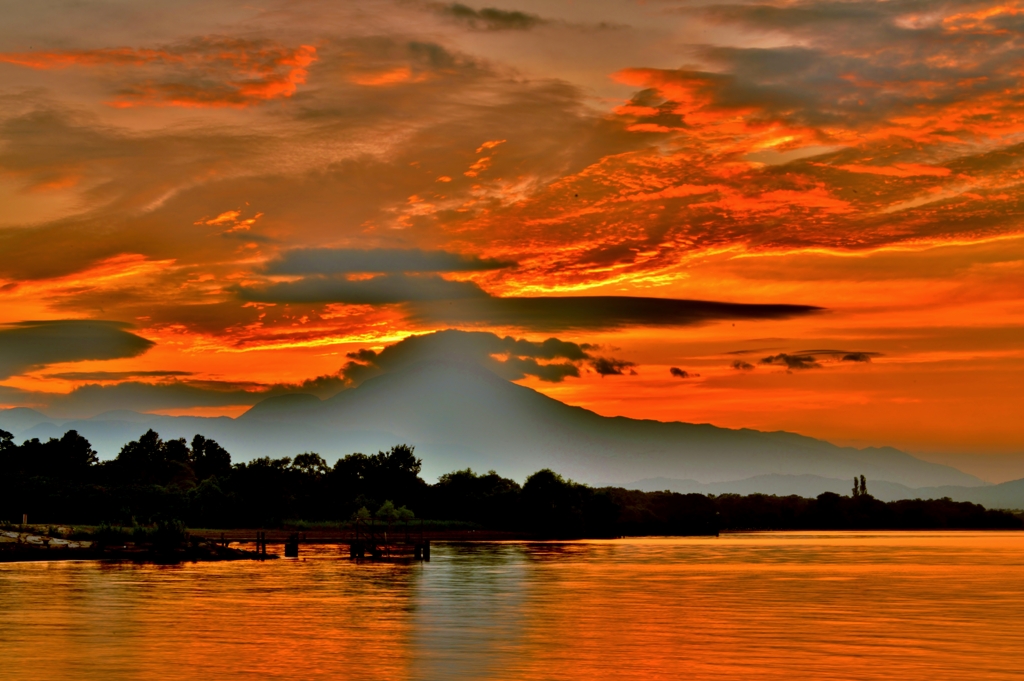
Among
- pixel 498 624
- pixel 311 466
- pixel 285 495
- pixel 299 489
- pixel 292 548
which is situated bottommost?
pixel 498 624

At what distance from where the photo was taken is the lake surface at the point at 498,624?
3553 cm

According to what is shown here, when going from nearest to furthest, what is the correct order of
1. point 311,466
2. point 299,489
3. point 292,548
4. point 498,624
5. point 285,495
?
point 498,624 < point 292,548 < point 285,495 < point 299,489 < point 311,466

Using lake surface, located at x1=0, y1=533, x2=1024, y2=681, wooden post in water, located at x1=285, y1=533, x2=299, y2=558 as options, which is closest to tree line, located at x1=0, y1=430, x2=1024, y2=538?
wooden post in water, located at x1=285, y1=533, x2=299, y2=558

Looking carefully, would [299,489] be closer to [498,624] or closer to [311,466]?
[311,466]

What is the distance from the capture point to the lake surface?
35.5 m

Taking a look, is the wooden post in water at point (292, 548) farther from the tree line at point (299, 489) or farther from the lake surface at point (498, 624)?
the tree line at point (299, 489)

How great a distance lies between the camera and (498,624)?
48.2m

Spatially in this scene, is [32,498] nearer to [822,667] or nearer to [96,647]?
[96,647]

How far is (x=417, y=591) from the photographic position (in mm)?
64688

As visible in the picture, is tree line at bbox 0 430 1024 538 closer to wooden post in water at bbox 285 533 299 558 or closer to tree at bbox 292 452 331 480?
tree at bbox 292 452 331 480

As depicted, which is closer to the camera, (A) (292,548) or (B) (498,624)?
(B) (498,624)

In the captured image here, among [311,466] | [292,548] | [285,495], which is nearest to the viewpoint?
[292,548]

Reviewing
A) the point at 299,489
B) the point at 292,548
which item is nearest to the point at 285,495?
the point at 299,489

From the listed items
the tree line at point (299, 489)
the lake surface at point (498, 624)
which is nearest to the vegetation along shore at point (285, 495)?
the tree line at point (299, 489)
